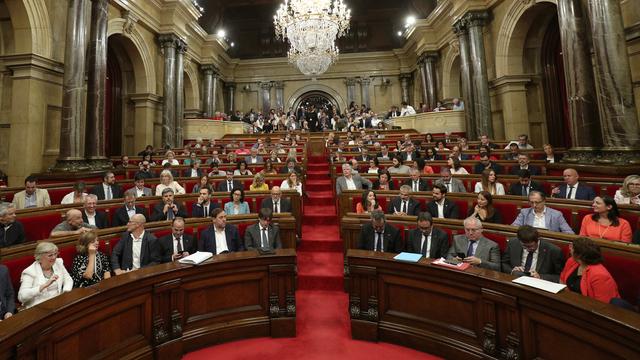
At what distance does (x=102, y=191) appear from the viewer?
18.1 feet

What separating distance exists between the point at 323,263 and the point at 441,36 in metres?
12.1

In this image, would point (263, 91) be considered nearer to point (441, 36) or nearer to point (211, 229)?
point (441, 36)

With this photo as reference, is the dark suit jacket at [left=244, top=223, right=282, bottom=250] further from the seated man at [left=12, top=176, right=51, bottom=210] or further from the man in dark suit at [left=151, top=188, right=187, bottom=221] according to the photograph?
the seated man at [left=12, top=176, right=51, bottom=210]

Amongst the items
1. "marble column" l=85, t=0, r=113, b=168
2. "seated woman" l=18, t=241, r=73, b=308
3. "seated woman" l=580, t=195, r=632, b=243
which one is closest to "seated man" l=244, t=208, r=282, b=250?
"seated woman" l=18, t=241, r=73, b=308

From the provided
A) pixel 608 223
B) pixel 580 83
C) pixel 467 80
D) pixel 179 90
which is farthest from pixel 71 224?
pixel 467 80

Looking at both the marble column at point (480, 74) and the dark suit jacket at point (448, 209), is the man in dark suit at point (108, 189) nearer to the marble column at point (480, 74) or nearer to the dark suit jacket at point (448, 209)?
the dark suit jacket at point (448, 209)

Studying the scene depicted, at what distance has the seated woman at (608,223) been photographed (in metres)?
3.06

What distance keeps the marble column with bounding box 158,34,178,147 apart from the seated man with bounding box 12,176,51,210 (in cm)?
639

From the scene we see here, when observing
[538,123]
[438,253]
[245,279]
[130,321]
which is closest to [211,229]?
[245,279]

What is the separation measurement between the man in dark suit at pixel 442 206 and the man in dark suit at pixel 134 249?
3190mm

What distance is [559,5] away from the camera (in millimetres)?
6281

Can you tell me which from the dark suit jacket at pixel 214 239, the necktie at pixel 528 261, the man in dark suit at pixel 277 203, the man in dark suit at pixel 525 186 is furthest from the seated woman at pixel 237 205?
the man in dark suit at pixel 525 186

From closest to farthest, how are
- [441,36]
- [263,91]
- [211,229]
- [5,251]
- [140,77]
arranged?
[5,251] < [211,229] < [140,77] < [441,36] < [263,91]

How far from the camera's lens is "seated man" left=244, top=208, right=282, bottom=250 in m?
3.61
